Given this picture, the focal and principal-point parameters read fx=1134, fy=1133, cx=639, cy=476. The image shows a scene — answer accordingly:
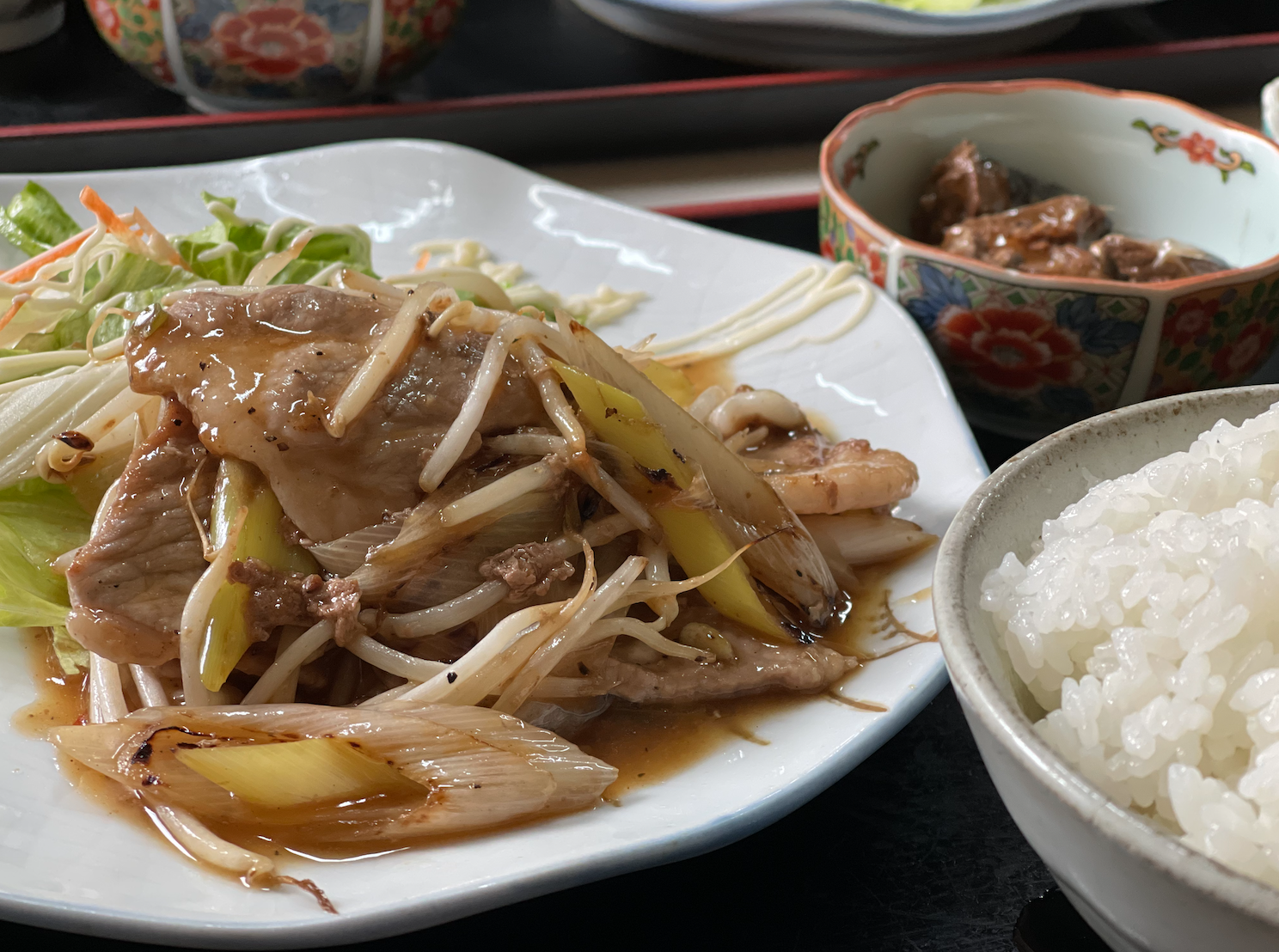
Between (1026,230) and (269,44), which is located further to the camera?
(269,44)

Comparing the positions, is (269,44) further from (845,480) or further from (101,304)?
A: (845,480)

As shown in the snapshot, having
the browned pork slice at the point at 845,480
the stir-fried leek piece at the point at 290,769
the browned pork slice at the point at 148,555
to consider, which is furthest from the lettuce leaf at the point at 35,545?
the browned pork slice at the point at 845,480

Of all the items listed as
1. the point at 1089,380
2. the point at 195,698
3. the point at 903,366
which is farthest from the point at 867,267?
the point at 195,698

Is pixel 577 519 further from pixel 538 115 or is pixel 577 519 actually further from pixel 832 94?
pixel 832 94

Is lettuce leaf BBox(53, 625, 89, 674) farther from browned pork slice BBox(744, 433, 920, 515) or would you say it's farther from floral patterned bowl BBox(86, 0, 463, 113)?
floral patterned bowl BBox(86, 0, 463, 113)

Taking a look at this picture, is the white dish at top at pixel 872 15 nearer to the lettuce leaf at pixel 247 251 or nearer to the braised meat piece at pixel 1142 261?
the braised meat piece at pixel 1142 261

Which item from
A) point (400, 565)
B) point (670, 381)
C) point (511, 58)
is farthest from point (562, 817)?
point (511, 58)

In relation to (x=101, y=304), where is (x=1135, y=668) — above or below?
above
